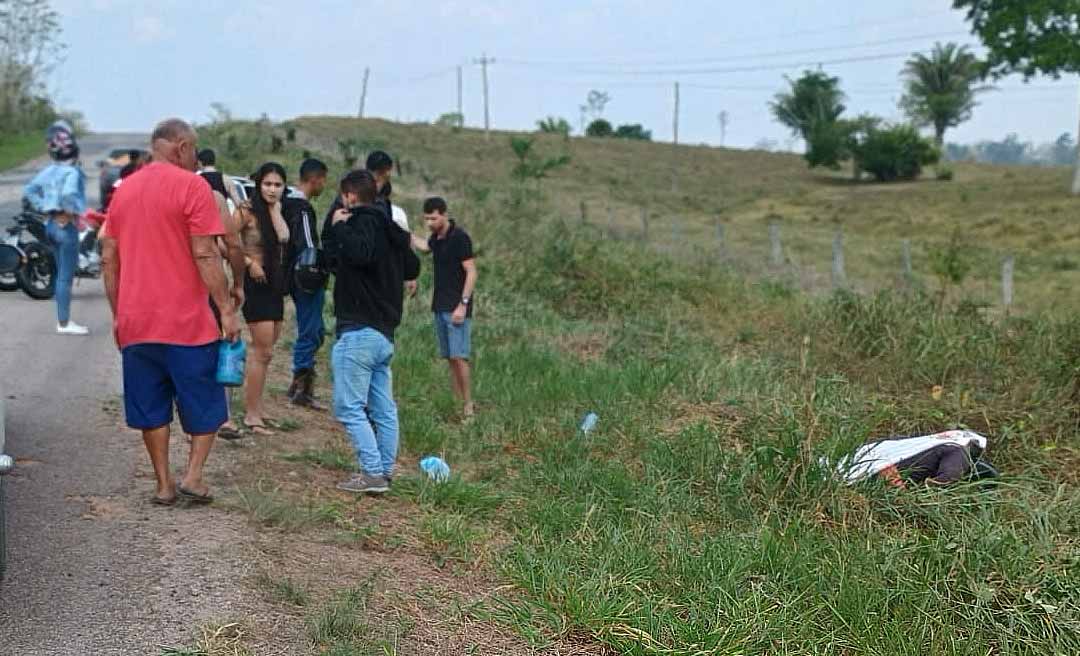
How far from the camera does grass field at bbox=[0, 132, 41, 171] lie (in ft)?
104

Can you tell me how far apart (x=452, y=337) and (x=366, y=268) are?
219 cm

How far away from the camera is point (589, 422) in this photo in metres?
7.24

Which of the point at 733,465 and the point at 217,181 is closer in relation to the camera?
the point at 733,465

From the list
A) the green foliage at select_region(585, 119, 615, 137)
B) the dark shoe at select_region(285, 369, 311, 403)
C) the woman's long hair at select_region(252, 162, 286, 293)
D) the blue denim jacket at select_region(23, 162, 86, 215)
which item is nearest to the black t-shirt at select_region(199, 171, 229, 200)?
the woman's long hair at select_region(252, 162, 286, 293)

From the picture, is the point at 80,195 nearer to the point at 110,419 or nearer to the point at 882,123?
the point at 110,419

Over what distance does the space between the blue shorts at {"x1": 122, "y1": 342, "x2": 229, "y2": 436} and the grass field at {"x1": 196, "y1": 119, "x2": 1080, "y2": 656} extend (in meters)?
1.01

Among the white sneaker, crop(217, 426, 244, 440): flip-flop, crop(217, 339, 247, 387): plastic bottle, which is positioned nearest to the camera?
crop(217, 339, 247, 387): plastic bottle

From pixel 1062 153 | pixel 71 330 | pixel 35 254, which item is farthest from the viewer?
pixel 1062 153

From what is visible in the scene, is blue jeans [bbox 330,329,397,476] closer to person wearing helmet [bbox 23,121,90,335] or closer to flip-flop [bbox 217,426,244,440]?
flip-flop [bbox 217,426,244,440]

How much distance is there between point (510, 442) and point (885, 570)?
9.58ft

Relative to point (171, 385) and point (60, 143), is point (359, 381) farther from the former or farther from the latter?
point (60, 143)

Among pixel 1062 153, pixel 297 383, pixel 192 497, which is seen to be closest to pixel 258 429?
pixel 297 383

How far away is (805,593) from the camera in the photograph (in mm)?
4551

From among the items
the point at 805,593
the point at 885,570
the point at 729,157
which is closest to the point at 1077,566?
the point at 885,570
